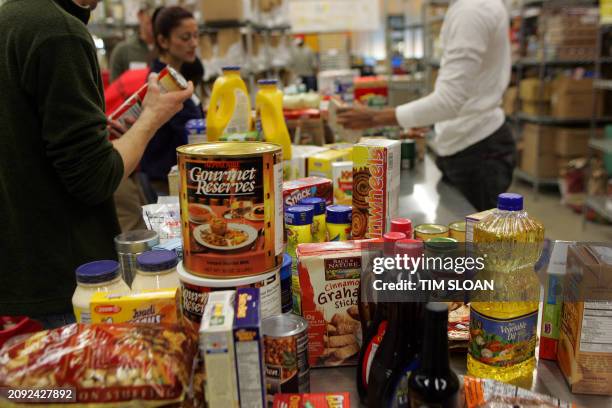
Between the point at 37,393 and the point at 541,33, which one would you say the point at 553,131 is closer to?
the point at 541,33

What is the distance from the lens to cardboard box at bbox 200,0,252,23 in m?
4.48

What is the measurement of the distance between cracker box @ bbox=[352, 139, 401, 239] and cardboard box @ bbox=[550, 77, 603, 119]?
17.1 feet

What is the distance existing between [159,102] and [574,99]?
541cm

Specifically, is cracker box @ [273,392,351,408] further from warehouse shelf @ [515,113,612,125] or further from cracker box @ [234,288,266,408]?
warehouse shelf @ [515,113,612,125]

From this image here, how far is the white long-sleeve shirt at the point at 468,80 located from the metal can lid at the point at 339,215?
1402 millimetres

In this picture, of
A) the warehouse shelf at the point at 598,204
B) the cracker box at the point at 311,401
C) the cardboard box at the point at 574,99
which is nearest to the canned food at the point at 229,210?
the cracker box at the point at 311,401

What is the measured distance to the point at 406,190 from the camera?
2.71 m

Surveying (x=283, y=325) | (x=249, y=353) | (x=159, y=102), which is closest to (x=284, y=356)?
(x=283, y=325)

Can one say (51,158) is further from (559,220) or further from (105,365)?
(559,220)

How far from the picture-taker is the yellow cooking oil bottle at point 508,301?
1.00 metres

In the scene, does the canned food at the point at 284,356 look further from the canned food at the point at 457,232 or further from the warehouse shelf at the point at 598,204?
the warehouse shelf at the point at 598,204

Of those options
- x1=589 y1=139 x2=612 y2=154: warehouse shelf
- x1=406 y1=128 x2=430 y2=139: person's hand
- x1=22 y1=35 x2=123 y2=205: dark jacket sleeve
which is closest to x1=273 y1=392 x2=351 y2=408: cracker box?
x1=22 y1=35 x2=123 y2=205: dark jacket sleeve

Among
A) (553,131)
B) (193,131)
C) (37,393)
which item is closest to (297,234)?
(37,393)

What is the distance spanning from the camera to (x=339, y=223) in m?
1.39
